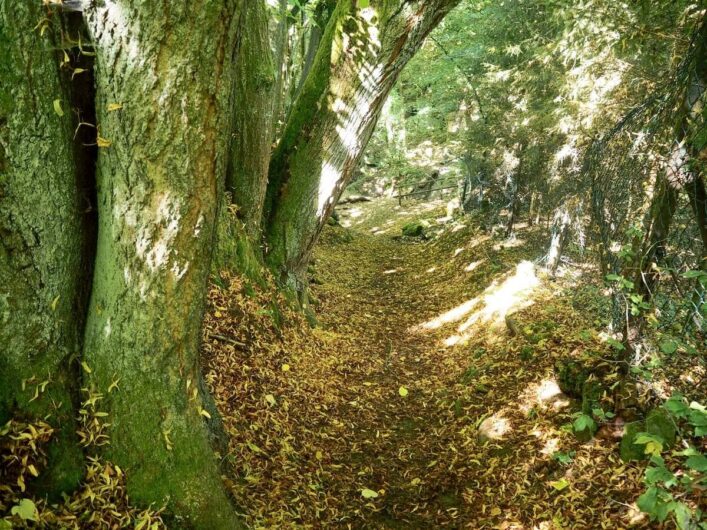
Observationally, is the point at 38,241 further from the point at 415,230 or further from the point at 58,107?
the point at 415,230

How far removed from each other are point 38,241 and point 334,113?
162 inches

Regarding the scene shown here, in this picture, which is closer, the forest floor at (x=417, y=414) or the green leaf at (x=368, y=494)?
the forest floor at (x=417, y=414)

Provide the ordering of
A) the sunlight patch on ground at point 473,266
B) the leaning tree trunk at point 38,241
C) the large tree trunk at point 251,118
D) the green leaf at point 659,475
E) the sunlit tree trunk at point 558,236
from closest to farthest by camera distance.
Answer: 1. the green leaf at point 659,475
2. the leaning tree trunk at point 38,241
3. the large tree trunk at point 251,118
4. the sunlit tree trunk at point 558,236
5. the sunlight patch on ground at point 473,266

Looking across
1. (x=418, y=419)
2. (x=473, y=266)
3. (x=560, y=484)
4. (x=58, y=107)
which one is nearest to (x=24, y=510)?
(x=58, y=107)

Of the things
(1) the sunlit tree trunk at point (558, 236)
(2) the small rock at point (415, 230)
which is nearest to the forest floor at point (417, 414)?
(1) the sunlit tree trunk at point (558, 236)

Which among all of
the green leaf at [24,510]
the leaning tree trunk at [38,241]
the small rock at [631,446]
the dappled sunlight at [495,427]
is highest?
the leaning tree trunk at [38,241]

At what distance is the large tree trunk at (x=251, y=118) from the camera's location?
5379mm

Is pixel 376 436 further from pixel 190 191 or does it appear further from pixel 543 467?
pixel 190 191

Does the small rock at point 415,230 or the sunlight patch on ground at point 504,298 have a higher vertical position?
the small rock at point 415,230

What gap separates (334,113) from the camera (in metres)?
5.59

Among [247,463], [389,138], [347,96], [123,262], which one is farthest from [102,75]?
[389,138]

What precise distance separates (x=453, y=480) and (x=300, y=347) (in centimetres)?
236

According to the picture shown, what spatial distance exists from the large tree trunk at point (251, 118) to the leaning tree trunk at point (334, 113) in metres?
0.45

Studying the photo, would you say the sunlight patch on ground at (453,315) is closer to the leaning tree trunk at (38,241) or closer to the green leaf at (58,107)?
the leaning tree trunk at (38,241)
